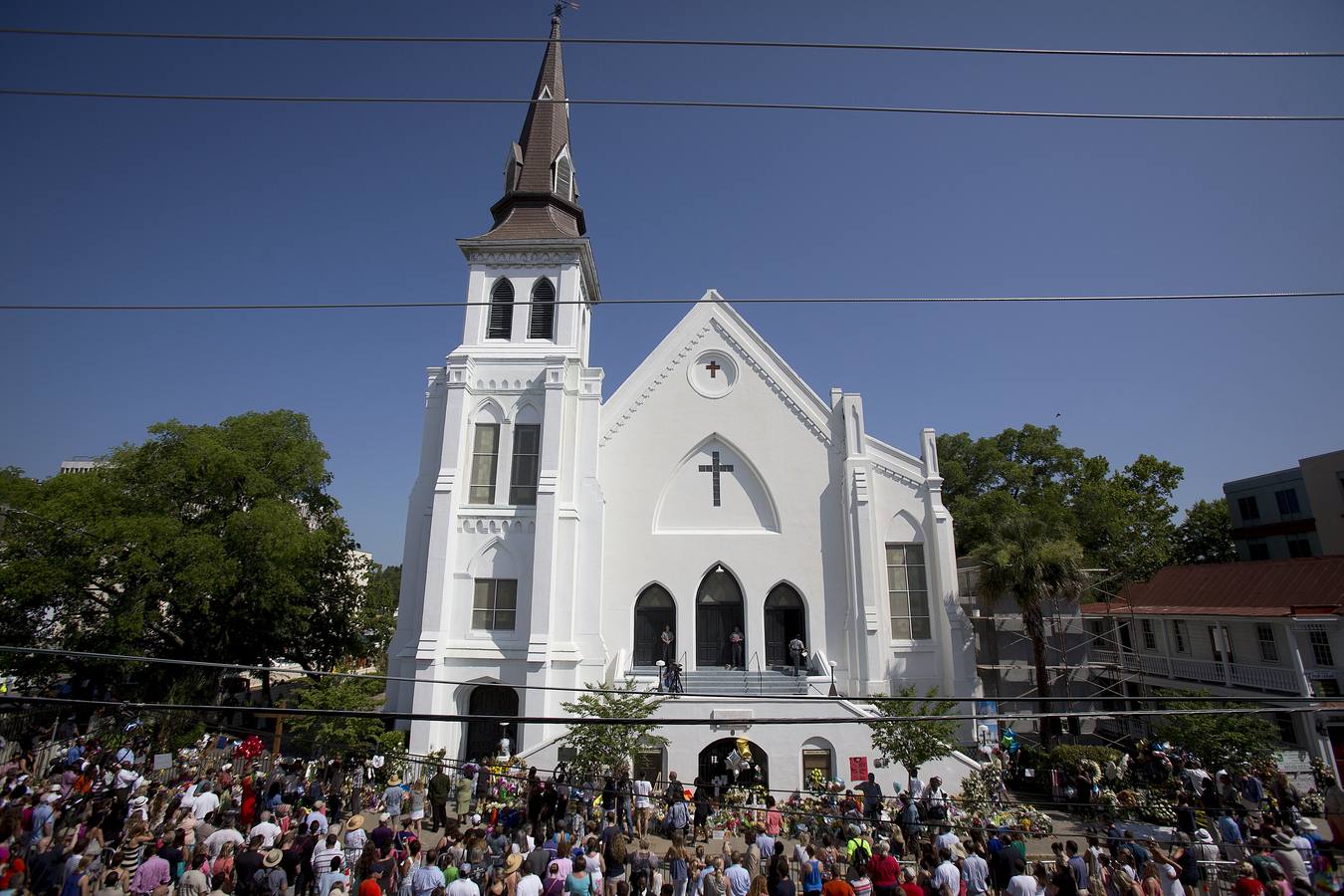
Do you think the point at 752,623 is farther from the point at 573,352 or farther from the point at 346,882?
the point at 346,882

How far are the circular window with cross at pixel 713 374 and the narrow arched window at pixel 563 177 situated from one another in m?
8.54

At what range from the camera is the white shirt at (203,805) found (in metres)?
12.4

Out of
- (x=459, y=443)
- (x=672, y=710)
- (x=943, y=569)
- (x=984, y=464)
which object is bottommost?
(x=672, y=710)

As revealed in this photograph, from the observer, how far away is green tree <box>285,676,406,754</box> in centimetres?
1772

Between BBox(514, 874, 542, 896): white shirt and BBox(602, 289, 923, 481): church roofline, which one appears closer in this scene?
BBox(514, 874, 542, 896): white shirt

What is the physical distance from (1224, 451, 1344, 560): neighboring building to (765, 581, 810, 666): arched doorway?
71.2 feet

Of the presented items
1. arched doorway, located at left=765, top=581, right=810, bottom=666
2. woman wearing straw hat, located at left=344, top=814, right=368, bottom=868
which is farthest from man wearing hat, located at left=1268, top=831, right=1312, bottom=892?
arched doorway, located at left=765, top=581, right=810, bottom=666

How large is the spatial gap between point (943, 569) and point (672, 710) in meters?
9.87

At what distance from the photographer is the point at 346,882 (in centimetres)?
979

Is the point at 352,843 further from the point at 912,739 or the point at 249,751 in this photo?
the point at 912,739

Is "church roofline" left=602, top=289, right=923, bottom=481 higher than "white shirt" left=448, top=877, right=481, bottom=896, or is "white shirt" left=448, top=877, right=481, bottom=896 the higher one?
"church roofline" left=602, top=289, right=923, bottom=481

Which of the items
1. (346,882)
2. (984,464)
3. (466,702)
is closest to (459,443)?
(466,702)

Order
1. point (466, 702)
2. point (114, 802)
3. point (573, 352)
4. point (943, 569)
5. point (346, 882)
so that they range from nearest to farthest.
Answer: point (346, 882) < point (114, 802) < point (466, 702) < point (943, 569) < point (573, 352)

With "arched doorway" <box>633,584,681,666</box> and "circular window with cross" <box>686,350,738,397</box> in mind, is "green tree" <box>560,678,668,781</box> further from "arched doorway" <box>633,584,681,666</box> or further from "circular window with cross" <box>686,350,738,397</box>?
"circular window with cross" <box>686,350,738,397</box>
